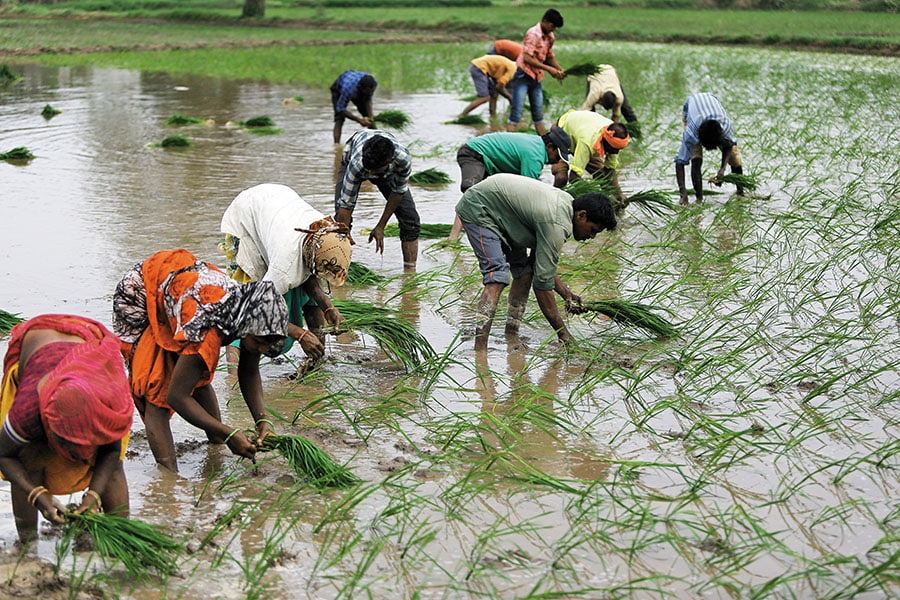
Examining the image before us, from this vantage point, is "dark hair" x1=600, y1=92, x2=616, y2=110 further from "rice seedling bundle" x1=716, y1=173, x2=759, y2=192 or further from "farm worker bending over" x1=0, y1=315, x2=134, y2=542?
"farm worker bending over" x1=0, y1=315, x2=134, y2=542

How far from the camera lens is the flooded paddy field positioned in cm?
318

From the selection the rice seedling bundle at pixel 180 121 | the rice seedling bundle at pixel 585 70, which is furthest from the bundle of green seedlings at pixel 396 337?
the rice seedling bundle at pixel 180 121

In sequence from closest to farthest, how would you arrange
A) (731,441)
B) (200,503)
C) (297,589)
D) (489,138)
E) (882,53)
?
(297,589) < (200,503) < (731,441) < (489,138) < (882,53)

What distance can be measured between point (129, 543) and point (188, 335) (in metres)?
0.72

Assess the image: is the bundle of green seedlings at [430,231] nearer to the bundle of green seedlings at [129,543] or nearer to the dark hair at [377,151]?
the dark hair at [377,151]

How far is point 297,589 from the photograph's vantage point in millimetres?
3072

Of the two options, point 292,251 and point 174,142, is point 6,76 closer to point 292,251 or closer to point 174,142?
point 174,142

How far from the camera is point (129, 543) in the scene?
310 centimetres

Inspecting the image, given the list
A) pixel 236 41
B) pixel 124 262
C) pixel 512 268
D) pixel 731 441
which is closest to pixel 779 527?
pixel 731 441

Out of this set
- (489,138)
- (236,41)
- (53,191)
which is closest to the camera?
(489,138)

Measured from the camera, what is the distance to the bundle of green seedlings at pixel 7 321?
5258 mm

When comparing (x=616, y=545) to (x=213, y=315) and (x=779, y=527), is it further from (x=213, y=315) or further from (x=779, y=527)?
(x=213, y=315)

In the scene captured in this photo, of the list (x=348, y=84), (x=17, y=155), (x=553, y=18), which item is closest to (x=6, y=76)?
(x=17, y=155)

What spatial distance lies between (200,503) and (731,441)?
2.00 meters
